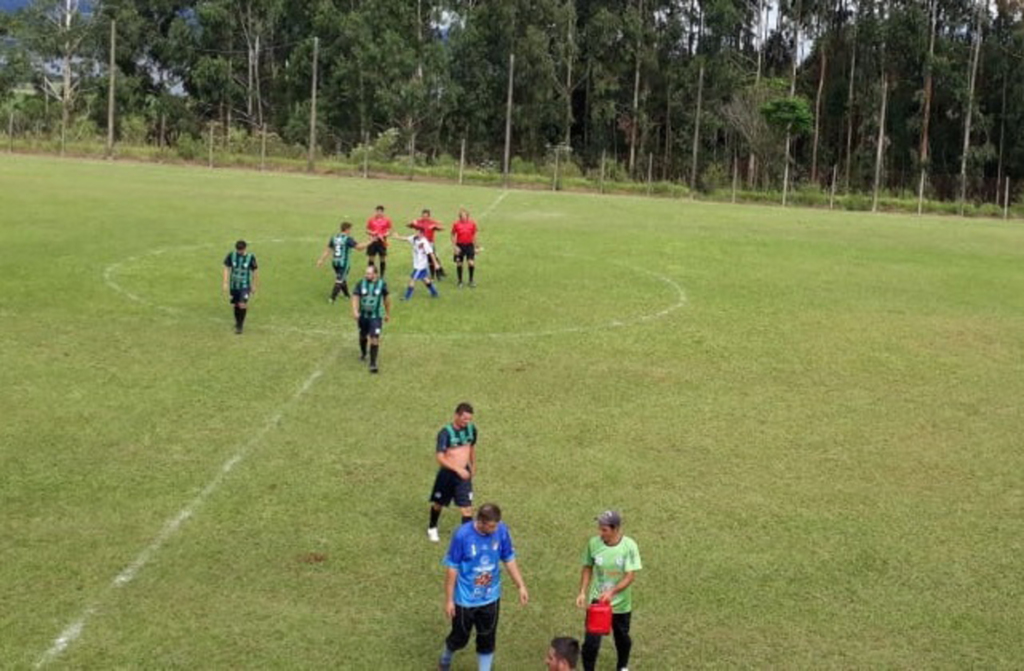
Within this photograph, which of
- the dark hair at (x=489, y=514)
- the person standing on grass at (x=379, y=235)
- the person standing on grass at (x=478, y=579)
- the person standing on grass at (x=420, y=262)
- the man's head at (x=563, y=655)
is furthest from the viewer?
the person standing on grass at (x=379, y=235)

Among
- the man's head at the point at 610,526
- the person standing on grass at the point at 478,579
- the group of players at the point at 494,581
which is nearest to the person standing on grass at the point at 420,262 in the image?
the group of players at the point at 494,581

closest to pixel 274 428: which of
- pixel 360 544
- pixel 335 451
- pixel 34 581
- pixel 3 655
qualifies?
pixel 335 451

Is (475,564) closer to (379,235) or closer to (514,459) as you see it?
(514,459)

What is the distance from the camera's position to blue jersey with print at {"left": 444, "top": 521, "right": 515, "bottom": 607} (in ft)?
A: 29.5

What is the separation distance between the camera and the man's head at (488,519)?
8812mm

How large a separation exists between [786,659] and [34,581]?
726cm

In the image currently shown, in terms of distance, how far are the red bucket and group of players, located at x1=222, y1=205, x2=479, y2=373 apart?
1008 cm

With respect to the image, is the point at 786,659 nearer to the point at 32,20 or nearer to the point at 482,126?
the point at 482,126

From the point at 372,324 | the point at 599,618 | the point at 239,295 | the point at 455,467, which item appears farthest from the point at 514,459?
the point at 239,295

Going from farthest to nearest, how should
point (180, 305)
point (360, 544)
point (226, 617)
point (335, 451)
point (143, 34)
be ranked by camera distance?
point (143, 34), point (180, 305), point (335, 451), point (360, 544), point (226, 617)

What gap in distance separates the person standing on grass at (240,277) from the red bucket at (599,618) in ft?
42.0

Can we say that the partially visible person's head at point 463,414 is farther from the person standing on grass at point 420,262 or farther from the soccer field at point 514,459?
the person standing on grass at point 420,262

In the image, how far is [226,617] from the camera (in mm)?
→ 10250

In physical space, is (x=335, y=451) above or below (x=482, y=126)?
below
